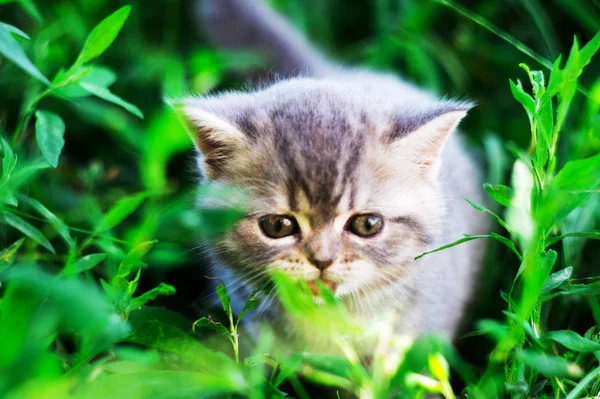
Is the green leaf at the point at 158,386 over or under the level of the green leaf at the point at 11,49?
under

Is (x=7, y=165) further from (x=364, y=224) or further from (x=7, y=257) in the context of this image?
(x=364, y=224)

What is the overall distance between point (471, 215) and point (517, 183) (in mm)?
782

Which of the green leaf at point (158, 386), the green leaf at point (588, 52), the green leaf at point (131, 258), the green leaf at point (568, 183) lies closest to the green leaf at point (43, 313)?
the green leaf at point (158, 386)

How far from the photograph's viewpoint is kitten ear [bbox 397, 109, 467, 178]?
1396 millimetres

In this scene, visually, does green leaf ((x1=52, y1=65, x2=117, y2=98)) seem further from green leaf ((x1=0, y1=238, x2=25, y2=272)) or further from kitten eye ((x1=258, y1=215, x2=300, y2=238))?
kitten eye ((x1=258, y1=215, x2=300, y2=238))

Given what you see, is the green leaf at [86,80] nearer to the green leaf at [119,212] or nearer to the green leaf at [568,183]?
the green leaf at [119,212]

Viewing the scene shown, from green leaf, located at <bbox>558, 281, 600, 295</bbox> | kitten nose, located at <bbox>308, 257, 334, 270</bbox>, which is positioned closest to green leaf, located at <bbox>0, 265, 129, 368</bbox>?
kitten nose, located at <bbox>308, 257, 334, 270</bbox>

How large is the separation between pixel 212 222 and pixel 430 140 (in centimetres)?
68

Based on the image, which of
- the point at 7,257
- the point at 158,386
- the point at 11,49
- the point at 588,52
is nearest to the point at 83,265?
the point at 7,257

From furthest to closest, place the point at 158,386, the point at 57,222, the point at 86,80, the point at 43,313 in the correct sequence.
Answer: the point at 86,80 → the point at 57,222 → the point at 158,386 → the point at 43,313

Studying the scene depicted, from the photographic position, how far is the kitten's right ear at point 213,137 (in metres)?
1.37

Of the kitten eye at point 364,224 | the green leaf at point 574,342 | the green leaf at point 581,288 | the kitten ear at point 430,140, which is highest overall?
the kitten ear at point 430,140

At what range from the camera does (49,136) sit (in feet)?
4.48

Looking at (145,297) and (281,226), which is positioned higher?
(281,226)
